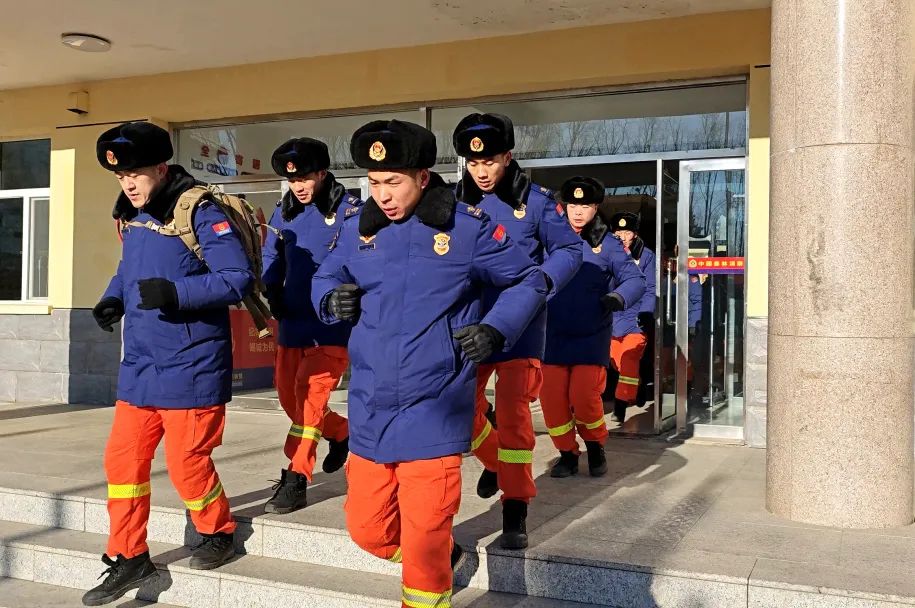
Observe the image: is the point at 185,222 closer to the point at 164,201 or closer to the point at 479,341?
the point at 164,201

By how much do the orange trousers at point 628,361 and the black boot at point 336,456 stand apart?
3.85 m

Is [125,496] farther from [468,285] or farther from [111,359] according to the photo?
[111,359]

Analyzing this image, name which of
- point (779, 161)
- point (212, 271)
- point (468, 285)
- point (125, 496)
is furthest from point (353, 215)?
point (779, 161)

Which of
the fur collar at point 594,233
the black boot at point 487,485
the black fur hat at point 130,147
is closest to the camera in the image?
the black fur hat at point 130,147

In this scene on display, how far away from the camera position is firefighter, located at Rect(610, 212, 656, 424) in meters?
8.69

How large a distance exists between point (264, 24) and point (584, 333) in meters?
4.49

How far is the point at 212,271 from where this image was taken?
14.3 ft

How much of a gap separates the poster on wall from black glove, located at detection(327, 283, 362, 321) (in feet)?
21.6

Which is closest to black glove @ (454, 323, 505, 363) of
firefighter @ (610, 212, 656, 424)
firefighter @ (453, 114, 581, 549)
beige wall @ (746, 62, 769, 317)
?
firefighter @ (453, 114, 581, 549)

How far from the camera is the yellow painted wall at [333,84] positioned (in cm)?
801

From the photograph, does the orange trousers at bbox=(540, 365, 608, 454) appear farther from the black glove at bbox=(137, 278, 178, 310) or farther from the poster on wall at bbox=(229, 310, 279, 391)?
the poster on wall at bbox=(229, 310, 279, 391)

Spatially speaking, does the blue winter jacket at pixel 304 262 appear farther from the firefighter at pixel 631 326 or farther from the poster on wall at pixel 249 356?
the poster on wall at pixel 249 356

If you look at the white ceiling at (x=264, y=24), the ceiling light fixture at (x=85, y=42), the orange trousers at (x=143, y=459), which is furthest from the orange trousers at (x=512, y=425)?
the ceiling light fixture at (x=85, y=42)

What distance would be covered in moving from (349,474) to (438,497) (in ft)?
1.40
